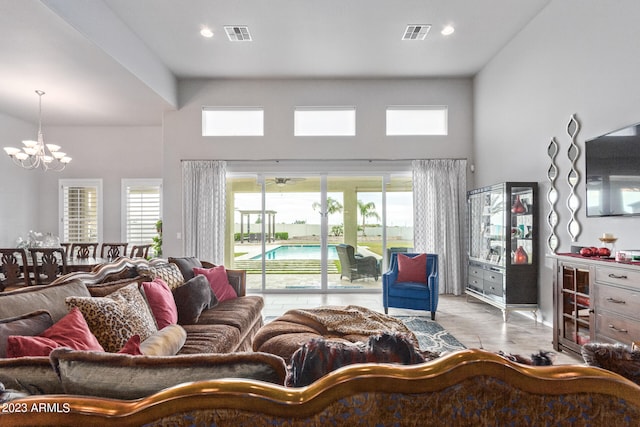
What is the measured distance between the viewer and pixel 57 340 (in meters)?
1.46

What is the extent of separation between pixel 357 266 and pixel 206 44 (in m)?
4.16

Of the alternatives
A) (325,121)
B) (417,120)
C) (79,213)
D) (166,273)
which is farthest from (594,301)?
(79,213)

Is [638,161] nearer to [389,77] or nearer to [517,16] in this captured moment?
[517,16]

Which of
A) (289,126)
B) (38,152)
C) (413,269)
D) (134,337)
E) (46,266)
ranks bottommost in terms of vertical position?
(413,269)

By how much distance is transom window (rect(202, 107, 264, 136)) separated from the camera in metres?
5.91

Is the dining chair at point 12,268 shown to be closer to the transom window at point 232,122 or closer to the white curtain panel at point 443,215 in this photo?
the transom window at point 232,122

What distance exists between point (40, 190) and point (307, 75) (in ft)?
19.0

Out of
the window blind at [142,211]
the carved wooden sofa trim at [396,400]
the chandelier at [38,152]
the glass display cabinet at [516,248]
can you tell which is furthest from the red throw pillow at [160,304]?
the window blind at [142,211]

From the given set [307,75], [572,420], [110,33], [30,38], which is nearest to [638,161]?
[572,420]

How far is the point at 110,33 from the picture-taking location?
13.0ft

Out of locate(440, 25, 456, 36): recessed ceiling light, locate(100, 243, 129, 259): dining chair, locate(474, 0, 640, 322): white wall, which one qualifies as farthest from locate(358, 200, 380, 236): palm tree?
locate(100, 243, 129, 259): dining chair

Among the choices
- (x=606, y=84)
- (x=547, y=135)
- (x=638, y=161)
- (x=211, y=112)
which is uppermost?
(x=211, y=112)

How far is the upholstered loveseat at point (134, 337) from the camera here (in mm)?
1003

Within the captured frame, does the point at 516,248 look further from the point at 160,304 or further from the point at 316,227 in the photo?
the point at 160,304
